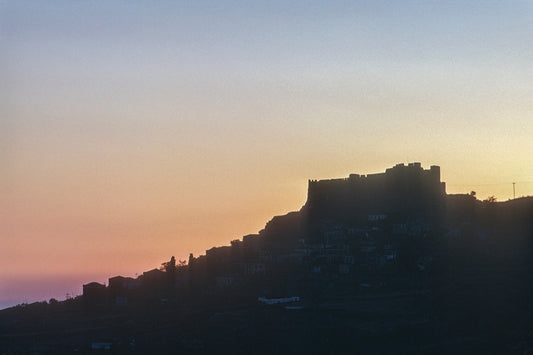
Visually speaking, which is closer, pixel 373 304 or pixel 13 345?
pixel 13 345

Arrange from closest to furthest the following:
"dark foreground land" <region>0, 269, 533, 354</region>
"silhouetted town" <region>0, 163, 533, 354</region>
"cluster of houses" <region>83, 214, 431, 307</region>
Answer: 1. "dark foreground land" <region>0, 269, 533, 354</region>
2. "silhouetted town" <region>0, 163, 533, 354</region>
3. "cluster of houses" <region>83, 214, 431, 307</region>

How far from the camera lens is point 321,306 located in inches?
6161

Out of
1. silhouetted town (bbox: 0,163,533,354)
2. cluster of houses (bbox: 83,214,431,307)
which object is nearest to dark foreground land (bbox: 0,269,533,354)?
silhouetted town (bbox: 0,163,533,354)

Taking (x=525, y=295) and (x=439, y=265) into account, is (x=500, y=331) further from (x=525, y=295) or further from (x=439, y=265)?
(x=439, y=265)

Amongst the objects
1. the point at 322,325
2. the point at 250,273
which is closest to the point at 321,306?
the point at 322,325

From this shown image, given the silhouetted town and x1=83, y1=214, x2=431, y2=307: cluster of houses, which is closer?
the silhouetted town

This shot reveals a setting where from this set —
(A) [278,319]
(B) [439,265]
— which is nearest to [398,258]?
(B) [439,265]

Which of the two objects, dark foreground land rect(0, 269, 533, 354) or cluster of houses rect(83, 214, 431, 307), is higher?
cluster of houses rect(83, 214, 431, 307)

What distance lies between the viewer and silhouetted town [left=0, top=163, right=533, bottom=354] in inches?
5438

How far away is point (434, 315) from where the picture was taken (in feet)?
490

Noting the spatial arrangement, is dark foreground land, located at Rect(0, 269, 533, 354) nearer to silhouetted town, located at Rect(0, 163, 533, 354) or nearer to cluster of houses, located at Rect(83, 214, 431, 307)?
silhouetted town, located at Rect(0, 163, 533, 354)

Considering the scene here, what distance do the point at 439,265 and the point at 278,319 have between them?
4547 centimetres

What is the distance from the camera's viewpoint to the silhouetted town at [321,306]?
138125 millimetres

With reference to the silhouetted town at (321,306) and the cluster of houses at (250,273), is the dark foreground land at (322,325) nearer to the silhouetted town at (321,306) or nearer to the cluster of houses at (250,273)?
the silhouetted town at (321,306)
